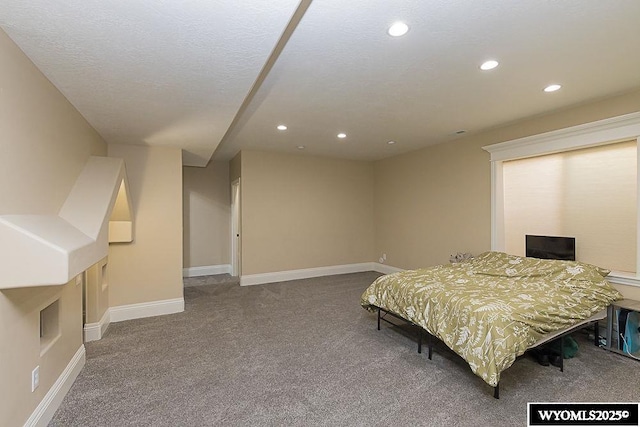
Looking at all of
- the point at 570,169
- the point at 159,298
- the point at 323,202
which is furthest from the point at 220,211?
the point at 570,169

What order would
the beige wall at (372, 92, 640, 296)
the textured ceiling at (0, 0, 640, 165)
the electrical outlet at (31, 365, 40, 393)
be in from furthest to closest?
the beige wall at (372, 92, 640, 296) < the electrical outlet at (31, 365, 40, 393) < the textured ceiling at (0, 0, 640, 165)

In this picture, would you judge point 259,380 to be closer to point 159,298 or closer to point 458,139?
point 159,298

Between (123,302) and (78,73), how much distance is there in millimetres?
2974

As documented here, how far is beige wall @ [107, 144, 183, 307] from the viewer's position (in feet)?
12.4

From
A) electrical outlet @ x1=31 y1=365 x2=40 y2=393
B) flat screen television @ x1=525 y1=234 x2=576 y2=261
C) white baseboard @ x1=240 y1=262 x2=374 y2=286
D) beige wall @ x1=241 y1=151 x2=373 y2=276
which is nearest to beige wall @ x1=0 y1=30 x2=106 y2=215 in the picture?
electrical outlet @ x1=31 y1=365 x2=40 y2=393

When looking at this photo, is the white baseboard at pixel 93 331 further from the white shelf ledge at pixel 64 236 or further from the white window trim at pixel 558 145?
the white window trim at pixel 558 145

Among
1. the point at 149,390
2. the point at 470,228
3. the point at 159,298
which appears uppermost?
the point at 470,228

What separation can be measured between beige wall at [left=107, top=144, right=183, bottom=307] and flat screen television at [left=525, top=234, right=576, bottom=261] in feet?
16.0

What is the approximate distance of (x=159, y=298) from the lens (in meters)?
4.00

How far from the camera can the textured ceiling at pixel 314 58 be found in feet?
4.90

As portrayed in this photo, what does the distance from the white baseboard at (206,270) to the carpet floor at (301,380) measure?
106 inches

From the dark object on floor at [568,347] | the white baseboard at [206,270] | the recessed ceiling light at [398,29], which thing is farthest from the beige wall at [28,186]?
the dark object on floor at [568,347]

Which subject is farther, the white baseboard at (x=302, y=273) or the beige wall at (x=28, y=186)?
the white baseboard at (x=302, y=273)

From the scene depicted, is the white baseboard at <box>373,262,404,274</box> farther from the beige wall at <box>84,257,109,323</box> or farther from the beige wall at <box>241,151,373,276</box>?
the beige wall at <box>84,257,109,323</box>
